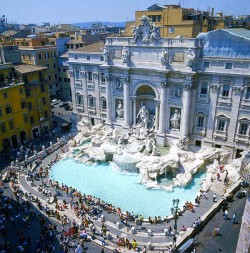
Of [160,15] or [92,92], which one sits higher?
[160,15]

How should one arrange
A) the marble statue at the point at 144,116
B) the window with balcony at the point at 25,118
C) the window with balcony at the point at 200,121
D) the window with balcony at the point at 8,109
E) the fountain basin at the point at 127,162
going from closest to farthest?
the fountain basin at the point at 127,162
the window with balcony at the point at 200,121
the window with balcony at the point at 8,109
the marble statue at the point at 144,116
the window with balcony at the point at 25,118

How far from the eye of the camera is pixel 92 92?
4653 cm

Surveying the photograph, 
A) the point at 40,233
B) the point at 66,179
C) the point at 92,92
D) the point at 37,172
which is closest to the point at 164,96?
the point at 92,92

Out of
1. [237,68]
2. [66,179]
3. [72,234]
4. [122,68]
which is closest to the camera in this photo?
[72,234]

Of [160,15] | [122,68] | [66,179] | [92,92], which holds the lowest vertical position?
[66,179]

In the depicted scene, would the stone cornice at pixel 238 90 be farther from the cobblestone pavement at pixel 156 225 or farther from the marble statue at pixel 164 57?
the cobblestone pavement at pixel 156 225

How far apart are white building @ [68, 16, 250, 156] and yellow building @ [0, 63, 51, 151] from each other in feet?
22.8

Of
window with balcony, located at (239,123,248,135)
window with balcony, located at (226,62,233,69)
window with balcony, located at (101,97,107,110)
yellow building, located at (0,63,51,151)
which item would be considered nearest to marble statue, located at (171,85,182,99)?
window with balcony, located at (226,62,233,69)

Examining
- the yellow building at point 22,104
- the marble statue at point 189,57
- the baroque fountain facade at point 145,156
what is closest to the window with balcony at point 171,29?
the marble statue at point 189,57

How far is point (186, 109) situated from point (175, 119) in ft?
7.93

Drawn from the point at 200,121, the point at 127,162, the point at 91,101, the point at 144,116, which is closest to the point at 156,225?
the point at 127,162

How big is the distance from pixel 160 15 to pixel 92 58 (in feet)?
44.1

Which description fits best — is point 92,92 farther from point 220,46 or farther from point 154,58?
point 220,46

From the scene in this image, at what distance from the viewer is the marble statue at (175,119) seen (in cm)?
3903
